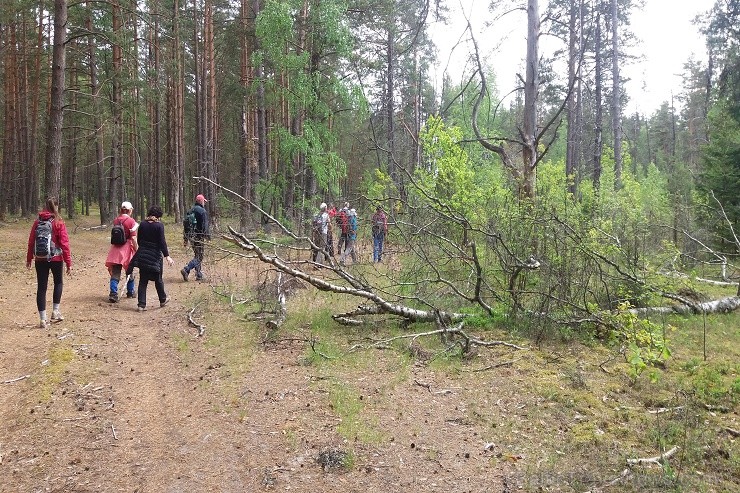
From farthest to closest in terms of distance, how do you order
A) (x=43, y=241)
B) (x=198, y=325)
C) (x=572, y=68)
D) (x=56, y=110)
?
(x=572, y=68), (x=56, y=110), (x=198, y=325), (x=43, y=241)

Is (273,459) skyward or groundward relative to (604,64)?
groundward

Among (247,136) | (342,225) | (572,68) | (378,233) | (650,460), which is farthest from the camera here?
(572,68)

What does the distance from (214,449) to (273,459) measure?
0.55m

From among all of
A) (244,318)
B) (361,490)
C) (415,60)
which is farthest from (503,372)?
(415,60)

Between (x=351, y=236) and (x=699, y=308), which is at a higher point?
(x=351, y=236)

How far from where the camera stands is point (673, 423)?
4.55m

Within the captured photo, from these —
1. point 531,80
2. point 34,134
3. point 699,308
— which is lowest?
point 699,308

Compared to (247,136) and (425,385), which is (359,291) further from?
(247,136)

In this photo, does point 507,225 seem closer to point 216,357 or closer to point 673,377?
point 673,377

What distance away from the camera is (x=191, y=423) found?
15.2ft

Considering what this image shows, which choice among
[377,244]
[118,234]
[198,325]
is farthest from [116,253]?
[377,244]

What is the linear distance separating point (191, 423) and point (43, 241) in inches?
157

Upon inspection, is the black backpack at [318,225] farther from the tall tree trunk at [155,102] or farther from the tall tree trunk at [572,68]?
the tall tree trunk at [155,102]

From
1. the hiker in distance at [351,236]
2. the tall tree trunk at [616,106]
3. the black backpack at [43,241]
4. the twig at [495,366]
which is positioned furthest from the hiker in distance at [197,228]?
the tall tree trunk at [616,106]
